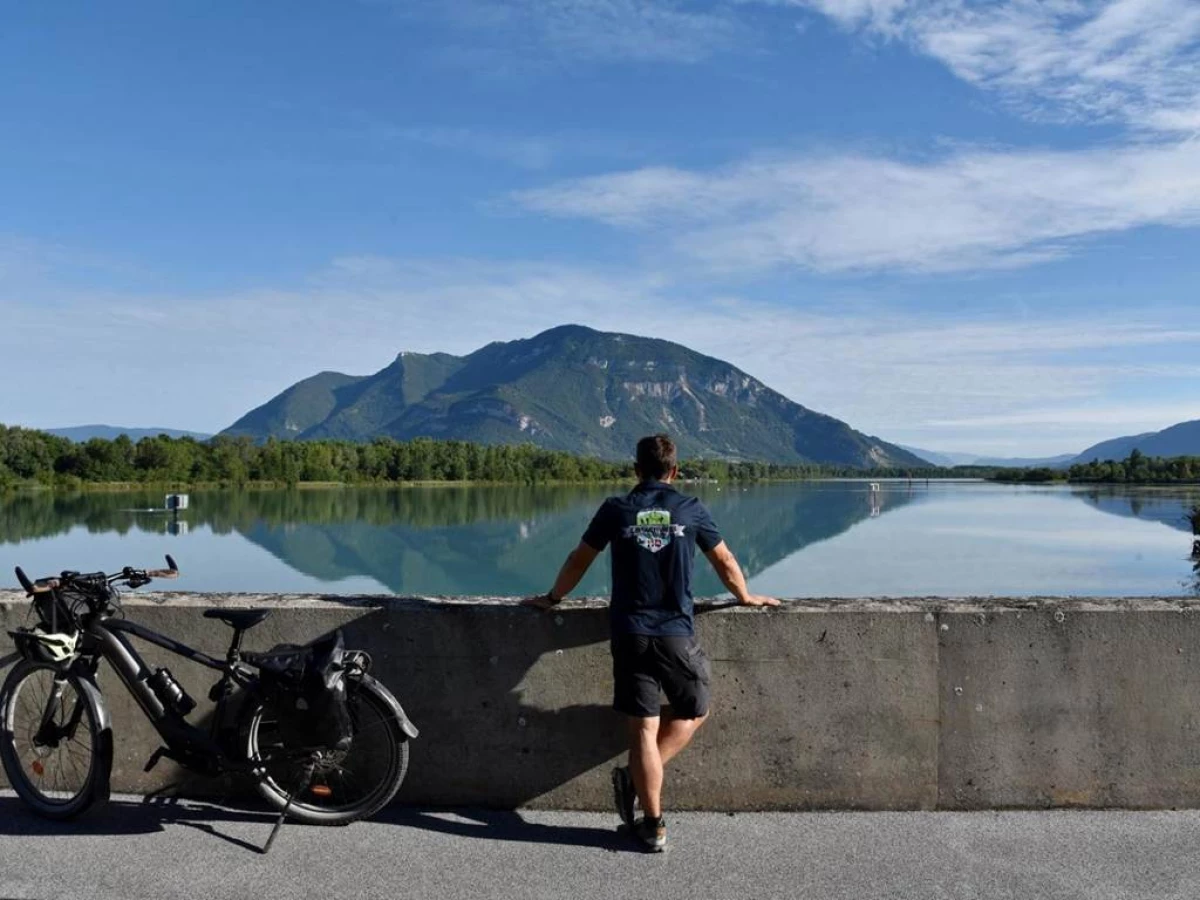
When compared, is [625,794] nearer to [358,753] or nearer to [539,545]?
[358,753]

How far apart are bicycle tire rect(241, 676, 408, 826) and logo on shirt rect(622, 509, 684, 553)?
1480mm

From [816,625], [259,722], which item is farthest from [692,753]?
[259,722]

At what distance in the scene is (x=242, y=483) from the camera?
489ft

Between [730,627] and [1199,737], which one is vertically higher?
[730,627]

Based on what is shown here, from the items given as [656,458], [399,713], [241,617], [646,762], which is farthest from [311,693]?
[656,458]

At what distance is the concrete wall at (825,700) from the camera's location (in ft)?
16.4

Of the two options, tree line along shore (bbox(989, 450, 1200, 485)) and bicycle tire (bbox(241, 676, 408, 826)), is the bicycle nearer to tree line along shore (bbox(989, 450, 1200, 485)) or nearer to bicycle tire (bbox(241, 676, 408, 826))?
bicycle tire (bbox(241, 676, 408, 826))

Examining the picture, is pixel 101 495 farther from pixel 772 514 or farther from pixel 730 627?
pixel 730 627

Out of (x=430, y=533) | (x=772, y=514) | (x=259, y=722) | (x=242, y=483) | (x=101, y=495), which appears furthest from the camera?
(x=242, y=483)

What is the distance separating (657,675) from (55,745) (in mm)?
3093

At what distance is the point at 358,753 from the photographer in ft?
16.2

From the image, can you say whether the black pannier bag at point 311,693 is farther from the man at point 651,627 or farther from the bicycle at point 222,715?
the man at point 651,627

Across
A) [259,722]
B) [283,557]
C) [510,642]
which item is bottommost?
[283,557]

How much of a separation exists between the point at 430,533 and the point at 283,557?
18.2 meters
